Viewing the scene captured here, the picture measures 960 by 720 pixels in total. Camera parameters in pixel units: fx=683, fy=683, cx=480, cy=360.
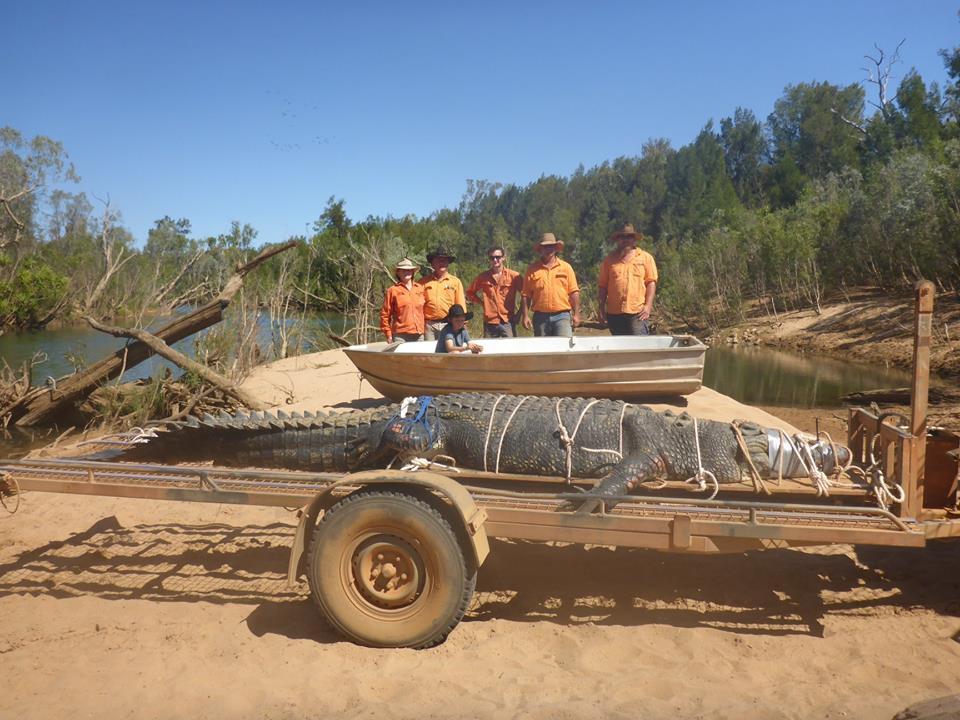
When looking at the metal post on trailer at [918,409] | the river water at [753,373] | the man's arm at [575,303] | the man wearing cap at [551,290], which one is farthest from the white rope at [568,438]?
the river water at [753,373]

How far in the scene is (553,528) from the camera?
124 inches

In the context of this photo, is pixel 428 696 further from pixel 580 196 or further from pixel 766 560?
pixel 580 196

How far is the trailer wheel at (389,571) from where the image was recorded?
3.07 meters

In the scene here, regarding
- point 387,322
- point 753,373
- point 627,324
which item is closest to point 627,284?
point 627,324

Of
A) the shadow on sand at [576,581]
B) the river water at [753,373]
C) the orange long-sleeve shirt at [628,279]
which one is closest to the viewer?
the shadow on sand at [576,581]

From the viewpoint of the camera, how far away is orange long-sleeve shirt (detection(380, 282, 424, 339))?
7.43 meters

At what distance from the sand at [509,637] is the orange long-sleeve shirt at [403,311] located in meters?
3.23

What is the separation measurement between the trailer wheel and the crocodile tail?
119cm

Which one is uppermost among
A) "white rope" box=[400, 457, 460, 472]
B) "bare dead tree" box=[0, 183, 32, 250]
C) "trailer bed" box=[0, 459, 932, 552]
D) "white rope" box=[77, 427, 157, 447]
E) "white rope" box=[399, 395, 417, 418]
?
"bare dead tree" box=[0, 183, 32, 250]

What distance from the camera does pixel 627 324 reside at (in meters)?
7.64

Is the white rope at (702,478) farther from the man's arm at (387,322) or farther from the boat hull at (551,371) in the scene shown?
the man's arm at (387,322)

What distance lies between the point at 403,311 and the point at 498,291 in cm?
117

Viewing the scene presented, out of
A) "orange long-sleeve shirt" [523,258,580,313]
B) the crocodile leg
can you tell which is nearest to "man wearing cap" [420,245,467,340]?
"orange long-sleeve shirt" [523,258,580,313]

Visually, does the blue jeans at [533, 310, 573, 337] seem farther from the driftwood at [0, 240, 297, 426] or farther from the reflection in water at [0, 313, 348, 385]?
the reflection in water at [0, 313, 348, 385]
